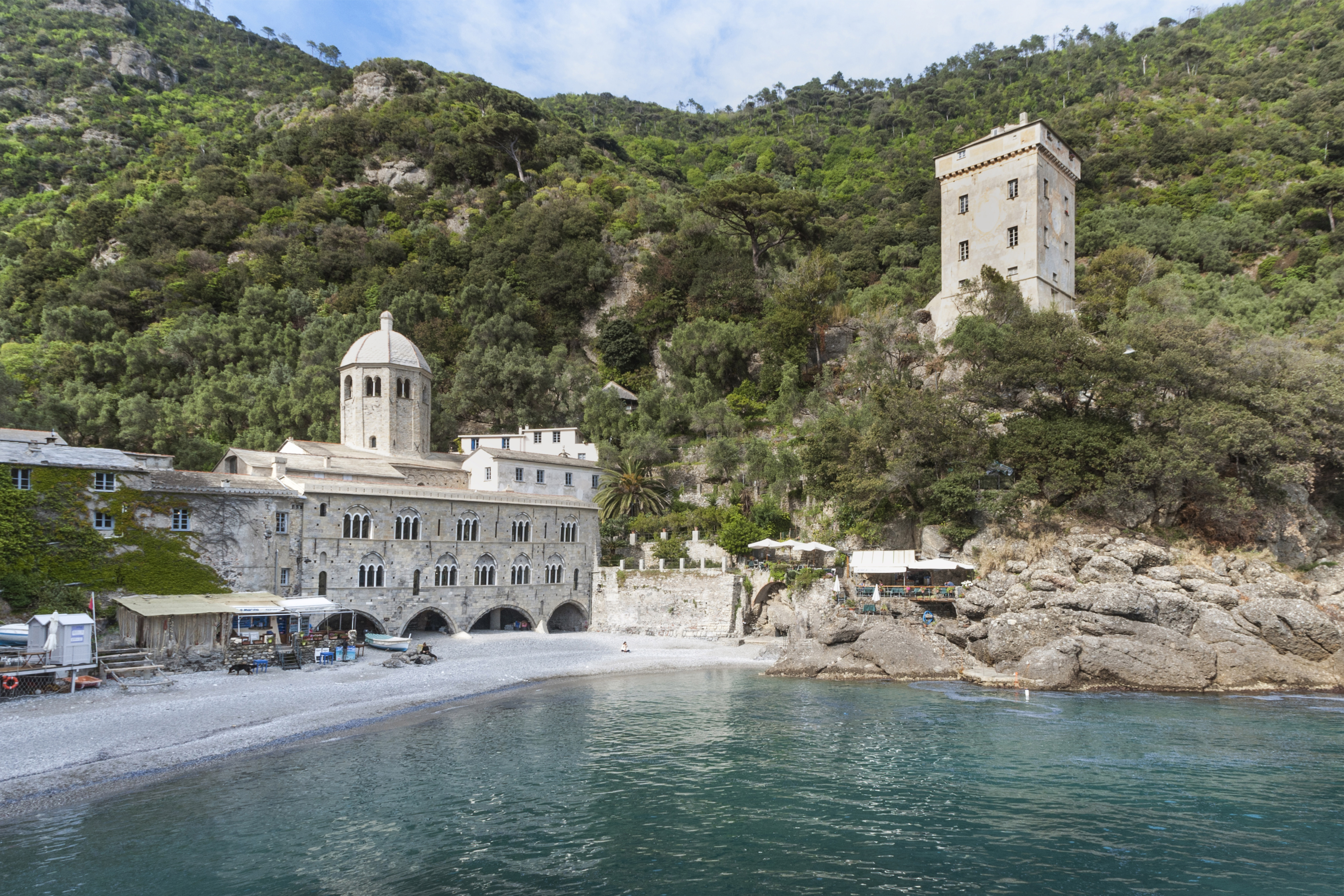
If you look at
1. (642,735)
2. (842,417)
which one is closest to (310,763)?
(642,735)

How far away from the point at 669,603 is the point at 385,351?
62.6 feet

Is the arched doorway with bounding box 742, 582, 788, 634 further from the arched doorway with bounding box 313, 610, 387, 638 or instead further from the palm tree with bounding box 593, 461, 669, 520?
the arched doorway with bounding box 313, 610, 387, 638

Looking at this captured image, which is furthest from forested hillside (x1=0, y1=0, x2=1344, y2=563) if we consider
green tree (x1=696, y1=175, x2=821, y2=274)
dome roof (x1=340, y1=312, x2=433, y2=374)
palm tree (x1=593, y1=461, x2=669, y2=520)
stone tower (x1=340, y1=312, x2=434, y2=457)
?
dome roof (x1=340, y1=312, x2=433, y2=374)

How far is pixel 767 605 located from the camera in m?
36.5

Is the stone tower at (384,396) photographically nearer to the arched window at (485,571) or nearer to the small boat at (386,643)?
the arched window at (485,571)

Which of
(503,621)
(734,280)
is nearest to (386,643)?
(503,621)

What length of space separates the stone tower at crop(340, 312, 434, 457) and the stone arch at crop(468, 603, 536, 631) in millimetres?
9069

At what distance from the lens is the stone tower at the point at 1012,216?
40750 millimetres

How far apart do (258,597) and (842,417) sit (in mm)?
26048

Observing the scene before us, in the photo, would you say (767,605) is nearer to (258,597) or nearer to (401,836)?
(258,597)

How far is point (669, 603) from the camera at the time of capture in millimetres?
36812

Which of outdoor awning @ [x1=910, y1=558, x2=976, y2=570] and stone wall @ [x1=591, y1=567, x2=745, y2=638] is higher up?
outdoor awning @ [x1=910, y1=558, x2=976, y2=570]

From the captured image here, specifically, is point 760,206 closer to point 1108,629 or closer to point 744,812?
point 1108,629

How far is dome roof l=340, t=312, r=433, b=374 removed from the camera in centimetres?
3828
